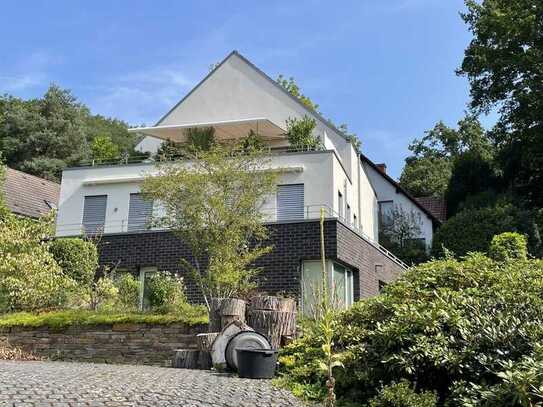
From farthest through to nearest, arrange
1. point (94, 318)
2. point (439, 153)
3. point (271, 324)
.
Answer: point (439, 153)
point (94, 318)
point (271, 324)

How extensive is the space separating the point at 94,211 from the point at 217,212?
897 cm

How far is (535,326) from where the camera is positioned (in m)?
6.52

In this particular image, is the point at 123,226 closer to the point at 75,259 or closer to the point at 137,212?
the point at 137,212

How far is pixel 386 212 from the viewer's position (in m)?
35.3

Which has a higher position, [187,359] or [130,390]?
[187,359]

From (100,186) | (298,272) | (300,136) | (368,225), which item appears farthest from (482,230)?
(100,186)

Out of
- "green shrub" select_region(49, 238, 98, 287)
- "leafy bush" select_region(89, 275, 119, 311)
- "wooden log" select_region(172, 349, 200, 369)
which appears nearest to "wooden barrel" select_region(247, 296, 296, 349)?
"wooden log" select_region(172, 349, 200, 369)

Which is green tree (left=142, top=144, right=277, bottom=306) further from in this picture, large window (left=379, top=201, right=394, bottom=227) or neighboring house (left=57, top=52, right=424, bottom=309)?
large window (left=379, top=201, right=394, bottom=227)

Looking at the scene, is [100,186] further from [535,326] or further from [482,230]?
[535,326]

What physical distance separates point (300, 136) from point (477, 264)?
557 inches

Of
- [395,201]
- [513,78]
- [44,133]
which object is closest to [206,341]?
[395,201]

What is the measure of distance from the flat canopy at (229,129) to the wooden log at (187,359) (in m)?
14.3

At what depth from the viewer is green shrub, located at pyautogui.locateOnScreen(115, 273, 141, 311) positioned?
15.7 metres

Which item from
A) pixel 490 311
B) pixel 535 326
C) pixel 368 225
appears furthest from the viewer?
pixel 368 225
